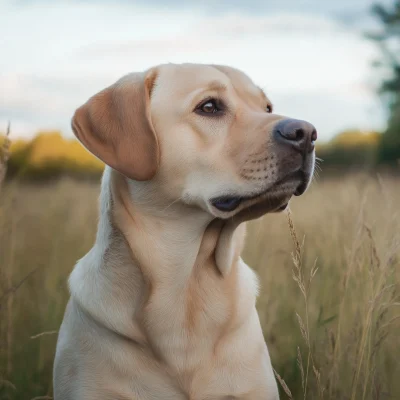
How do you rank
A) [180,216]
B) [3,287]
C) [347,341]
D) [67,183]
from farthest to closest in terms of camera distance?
[67,183] → [3,287] → [347,341] → [180,216]

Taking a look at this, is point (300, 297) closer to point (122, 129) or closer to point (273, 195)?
point (273, 195)

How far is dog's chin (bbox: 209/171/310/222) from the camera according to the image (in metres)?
2.40

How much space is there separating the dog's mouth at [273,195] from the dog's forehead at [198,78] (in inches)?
20.4

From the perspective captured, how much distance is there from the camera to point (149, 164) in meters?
2.47

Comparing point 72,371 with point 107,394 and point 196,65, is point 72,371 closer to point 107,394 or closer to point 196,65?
point 107,394

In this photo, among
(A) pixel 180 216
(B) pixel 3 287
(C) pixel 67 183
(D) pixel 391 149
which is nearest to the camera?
(A) pixel 180 216

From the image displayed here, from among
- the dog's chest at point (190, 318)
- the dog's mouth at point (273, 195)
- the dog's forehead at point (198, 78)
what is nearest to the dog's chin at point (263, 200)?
the dog's mouth at point (273, 195)

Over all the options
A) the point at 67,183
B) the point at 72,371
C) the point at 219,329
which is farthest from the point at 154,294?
the point at 67,183

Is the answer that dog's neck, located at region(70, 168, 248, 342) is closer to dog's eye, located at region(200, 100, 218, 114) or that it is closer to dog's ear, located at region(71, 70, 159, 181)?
dog's ear, located at region(71, 70, 159, 181)

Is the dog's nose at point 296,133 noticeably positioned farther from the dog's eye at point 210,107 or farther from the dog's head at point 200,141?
the dog's eye at point 210,107

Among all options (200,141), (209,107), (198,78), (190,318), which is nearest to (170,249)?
(190,318)

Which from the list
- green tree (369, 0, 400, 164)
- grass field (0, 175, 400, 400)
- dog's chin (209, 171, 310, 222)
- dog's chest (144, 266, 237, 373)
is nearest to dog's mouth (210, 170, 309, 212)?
dog's chin (209, 171, 310, 222)

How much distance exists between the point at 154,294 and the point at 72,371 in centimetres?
49

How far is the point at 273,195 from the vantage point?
2.40 m
